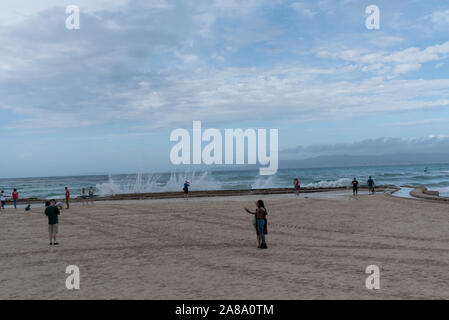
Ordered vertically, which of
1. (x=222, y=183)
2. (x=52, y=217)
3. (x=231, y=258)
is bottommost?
(x=231, y=258)

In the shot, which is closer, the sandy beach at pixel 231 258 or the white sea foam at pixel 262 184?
the sandy beach at pixel 231 258

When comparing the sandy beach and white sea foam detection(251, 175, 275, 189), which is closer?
the sandy beach

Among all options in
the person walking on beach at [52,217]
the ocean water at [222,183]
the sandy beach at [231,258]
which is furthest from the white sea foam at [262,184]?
the person walking on beach at [52,217]

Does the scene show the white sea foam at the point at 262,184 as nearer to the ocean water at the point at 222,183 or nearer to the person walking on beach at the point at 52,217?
the ocean water at the point at 222,183

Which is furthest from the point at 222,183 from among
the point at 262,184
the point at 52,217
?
the point at 52,217

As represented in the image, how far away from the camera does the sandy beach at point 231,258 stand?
24.6ft

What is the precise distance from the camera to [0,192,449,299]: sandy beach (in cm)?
750

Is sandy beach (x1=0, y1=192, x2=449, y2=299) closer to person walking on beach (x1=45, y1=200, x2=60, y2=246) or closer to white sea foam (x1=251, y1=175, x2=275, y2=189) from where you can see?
person walking on beach (x1=45, y1=200, x2=60, y2=246)

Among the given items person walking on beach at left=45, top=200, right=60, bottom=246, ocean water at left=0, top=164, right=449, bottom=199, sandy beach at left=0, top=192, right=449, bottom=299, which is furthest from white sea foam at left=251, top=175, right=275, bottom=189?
person walking on beach at left=45, top=200, right=60, bottom=246

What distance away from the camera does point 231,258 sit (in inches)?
408

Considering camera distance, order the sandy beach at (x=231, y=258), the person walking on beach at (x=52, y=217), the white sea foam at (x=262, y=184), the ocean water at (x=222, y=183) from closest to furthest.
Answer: the sandy beach at (x=231, y=258)
the person walking on beach at (x=52, y=217)
the ocean water at (x=222, y=183)
the white sea foam at (x=262, y=184)

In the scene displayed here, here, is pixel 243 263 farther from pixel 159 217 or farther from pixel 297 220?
pixel 159 217

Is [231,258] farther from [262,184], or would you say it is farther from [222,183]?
[222,183]
